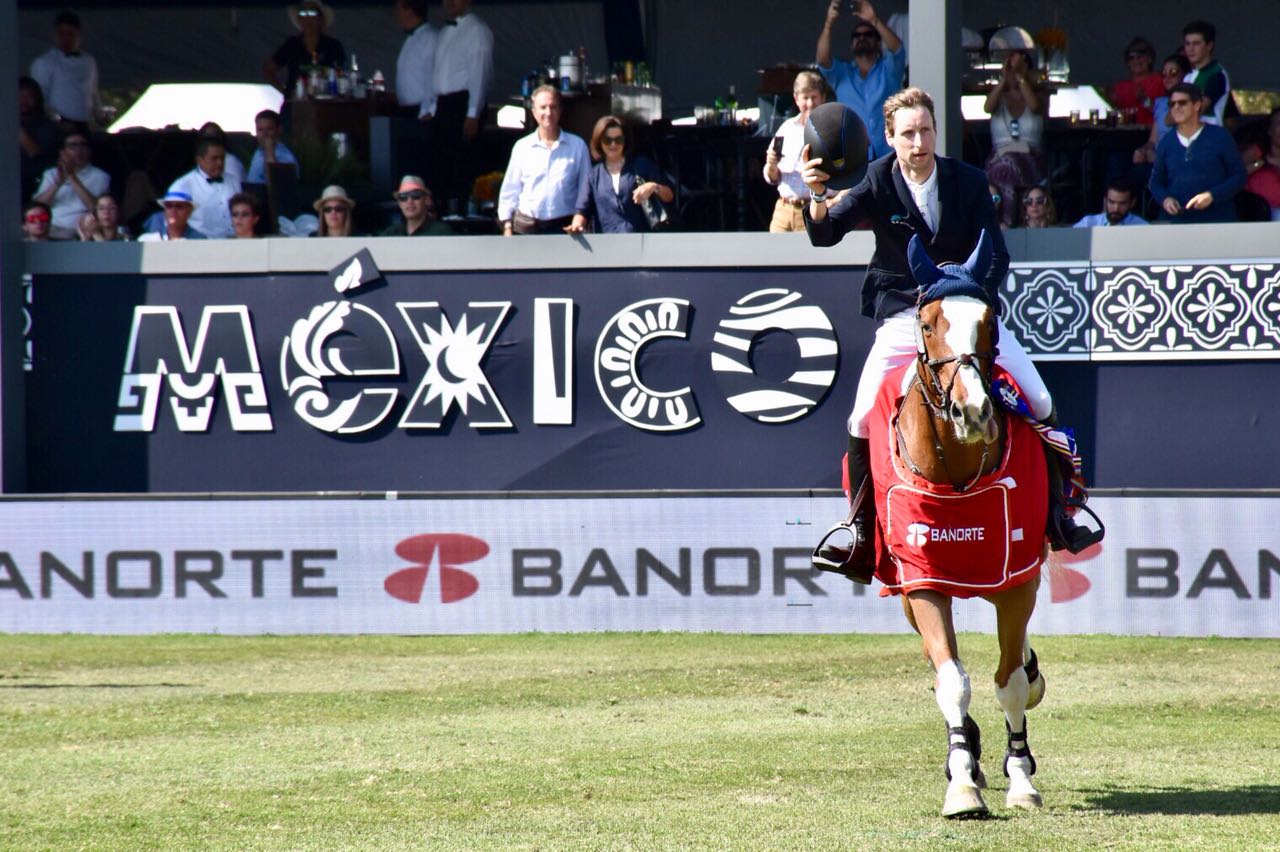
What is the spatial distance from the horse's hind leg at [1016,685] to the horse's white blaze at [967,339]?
1.07 meters

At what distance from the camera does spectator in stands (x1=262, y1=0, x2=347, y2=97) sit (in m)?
17.2

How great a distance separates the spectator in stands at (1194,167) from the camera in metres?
13.3

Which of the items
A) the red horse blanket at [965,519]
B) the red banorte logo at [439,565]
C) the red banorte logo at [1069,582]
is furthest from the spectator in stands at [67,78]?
the red horse blanket at [965,519]

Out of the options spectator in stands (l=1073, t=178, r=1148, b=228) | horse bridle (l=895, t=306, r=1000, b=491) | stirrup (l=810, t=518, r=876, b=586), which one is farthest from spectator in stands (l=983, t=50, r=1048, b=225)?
horse bridle (l=895, t=306, r=1000, b=491)

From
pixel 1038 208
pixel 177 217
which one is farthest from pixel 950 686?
pixel 177 217

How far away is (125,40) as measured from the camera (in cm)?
2130

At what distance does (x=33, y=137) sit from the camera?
17.1m

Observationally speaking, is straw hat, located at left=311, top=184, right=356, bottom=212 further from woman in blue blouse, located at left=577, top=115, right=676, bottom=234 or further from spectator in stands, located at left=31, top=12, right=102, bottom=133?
spectator in stands, located at left=31, top=12, right=102, bottom=133

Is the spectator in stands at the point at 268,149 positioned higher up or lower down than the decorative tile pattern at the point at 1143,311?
higher up

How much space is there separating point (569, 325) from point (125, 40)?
32.2 feet

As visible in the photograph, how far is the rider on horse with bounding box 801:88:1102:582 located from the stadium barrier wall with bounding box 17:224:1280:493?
5949mm

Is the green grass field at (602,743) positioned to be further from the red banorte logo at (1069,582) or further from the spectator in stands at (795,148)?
the spectator in stands at (795,148)

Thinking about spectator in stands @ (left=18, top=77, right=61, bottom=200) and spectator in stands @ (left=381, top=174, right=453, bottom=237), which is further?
spectator in stands @ (left=18, top=77, right=61, bottom=200)

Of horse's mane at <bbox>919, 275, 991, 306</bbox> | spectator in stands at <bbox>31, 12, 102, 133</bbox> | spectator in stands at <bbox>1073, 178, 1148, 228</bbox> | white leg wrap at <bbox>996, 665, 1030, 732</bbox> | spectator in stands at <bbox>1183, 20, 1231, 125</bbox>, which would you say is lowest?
white leg wrap at <bbox>996, 665, 1030, 732</bbox>
